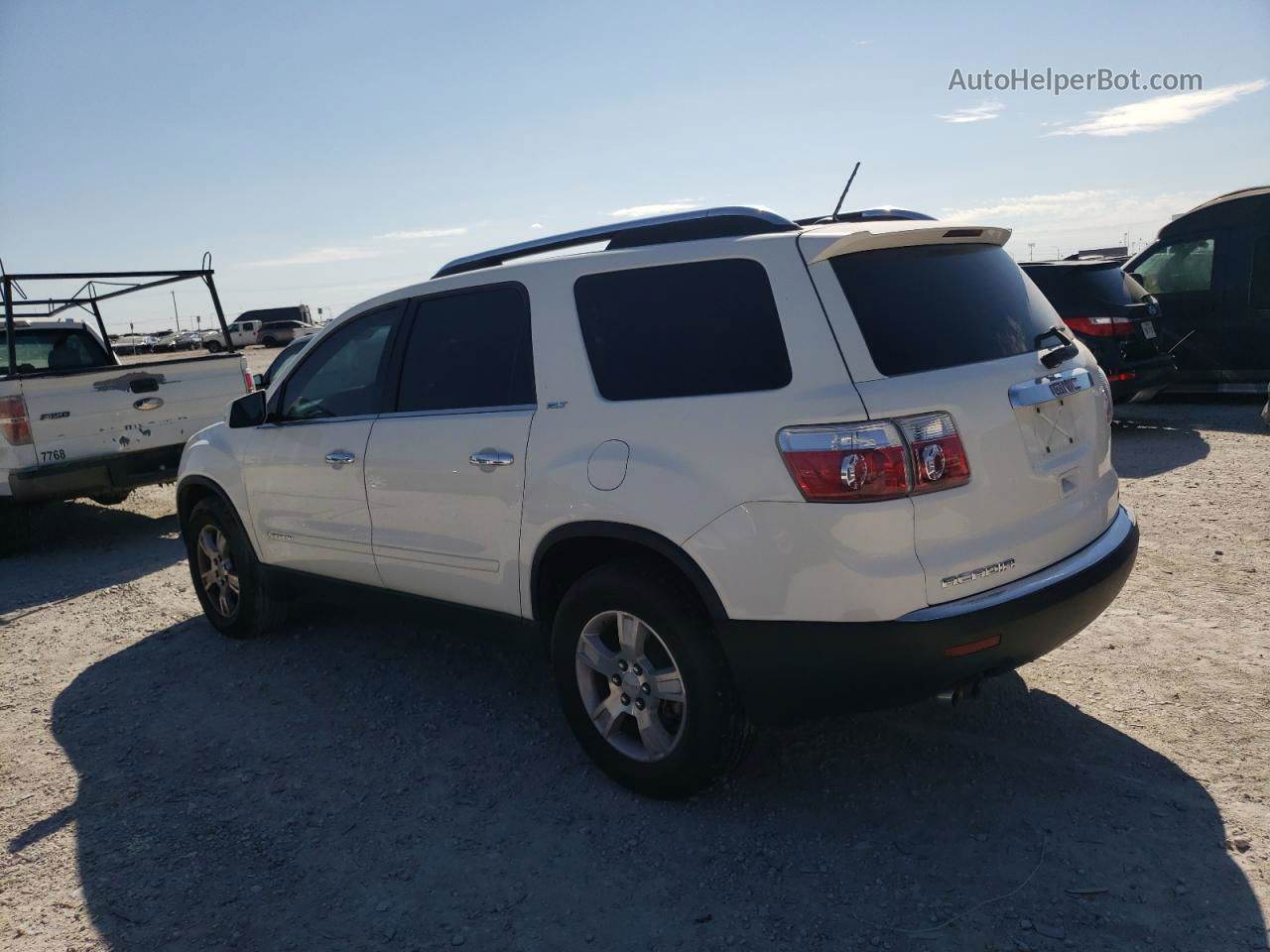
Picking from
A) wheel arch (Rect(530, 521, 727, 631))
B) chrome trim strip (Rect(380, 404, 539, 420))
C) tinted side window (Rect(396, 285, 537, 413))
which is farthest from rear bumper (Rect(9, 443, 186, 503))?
wheel arch (Rect(530, 521, 727, 631))

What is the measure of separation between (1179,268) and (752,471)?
9.82 meters

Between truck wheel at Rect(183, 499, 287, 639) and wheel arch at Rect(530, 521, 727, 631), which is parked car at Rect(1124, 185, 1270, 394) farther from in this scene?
truck wheel at Rect(183, 499, 287, 639)

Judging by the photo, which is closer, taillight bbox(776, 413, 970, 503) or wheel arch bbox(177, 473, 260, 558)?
taillight bbox(776, 413, 970, 503)

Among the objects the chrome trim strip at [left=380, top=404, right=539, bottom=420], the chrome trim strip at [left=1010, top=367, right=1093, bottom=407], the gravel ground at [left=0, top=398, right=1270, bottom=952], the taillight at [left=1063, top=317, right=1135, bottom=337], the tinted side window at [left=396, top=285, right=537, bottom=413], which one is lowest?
the gravel ground at [left=0, top=398, right=1270, bottom=952]

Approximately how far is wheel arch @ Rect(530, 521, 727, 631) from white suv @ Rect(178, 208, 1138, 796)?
11 mm

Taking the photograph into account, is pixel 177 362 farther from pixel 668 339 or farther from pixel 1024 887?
pixel 1024 887

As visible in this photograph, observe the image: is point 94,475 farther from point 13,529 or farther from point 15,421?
point 13,529

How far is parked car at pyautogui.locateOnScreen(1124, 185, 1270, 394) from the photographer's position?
10352mm

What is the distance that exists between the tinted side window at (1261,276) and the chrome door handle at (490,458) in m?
9.68

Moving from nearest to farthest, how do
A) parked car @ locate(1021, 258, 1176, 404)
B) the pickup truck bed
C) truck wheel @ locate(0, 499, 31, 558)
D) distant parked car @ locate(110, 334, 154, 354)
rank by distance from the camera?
the pickup truck bed → truck wheel @ locate(0, 499, 31, 558) → parked car @ locate(1021, 258, 1176, 404) → distant parked car @ locate(110, 334, 154, 354)

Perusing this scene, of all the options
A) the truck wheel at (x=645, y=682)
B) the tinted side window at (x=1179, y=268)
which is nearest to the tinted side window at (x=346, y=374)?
the truck wheel at (x=645, y=682)

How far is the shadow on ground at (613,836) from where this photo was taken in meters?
2.88

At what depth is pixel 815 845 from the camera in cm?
325

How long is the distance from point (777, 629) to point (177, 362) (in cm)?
739
